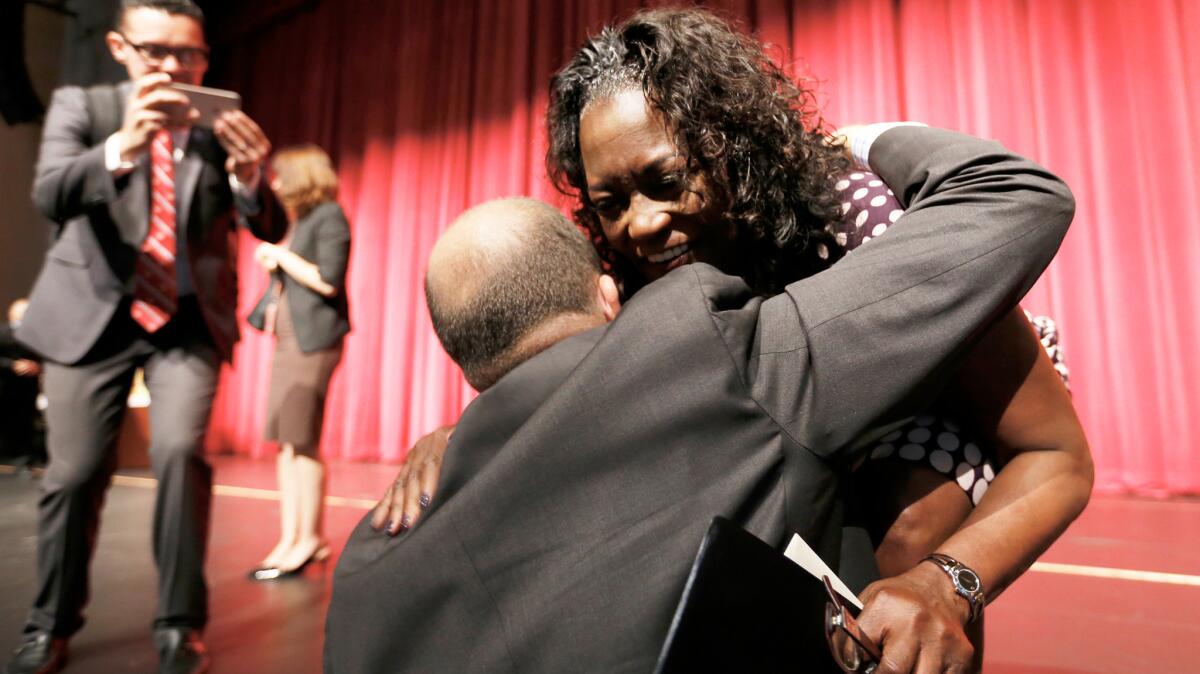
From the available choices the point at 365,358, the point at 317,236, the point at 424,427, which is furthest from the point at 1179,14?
the point at 365,358

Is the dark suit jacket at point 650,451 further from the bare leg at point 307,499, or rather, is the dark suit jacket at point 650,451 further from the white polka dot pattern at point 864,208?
the bare leg at point 307,499

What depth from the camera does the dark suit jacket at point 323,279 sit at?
8.02 ft

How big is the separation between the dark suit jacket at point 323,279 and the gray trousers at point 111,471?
0.82 m

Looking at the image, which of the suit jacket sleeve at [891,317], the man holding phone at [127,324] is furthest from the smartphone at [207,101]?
the suit jacket sleeve at [891,317]

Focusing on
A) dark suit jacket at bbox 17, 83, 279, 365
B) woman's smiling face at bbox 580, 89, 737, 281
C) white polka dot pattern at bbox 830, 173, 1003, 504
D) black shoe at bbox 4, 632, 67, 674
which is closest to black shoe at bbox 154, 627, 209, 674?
black shoe at bbox 4, 632, 67, 674

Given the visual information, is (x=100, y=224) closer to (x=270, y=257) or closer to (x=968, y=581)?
(x=270, y=257)

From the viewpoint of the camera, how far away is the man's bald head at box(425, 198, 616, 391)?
2.29 ft

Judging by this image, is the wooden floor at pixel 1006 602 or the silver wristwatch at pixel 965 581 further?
the wooden floor at pixel 1006 602

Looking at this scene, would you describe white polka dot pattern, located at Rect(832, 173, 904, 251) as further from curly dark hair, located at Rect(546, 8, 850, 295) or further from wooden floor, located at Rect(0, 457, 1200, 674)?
wooden floor, located at Rect(0, 457, 1200, 674)

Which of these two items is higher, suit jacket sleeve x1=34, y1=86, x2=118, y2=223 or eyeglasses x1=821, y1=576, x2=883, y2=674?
suit jacket sleeve x1=34, y1=86, x2=118, y2=223

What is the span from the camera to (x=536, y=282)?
707 mm

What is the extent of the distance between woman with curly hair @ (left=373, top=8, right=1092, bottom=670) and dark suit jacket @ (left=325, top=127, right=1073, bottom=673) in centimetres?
15

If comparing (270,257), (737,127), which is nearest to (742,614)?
(737,127)

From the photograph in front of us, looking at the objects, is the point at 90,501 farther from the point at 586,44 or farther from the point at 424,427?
the point at 424,427
